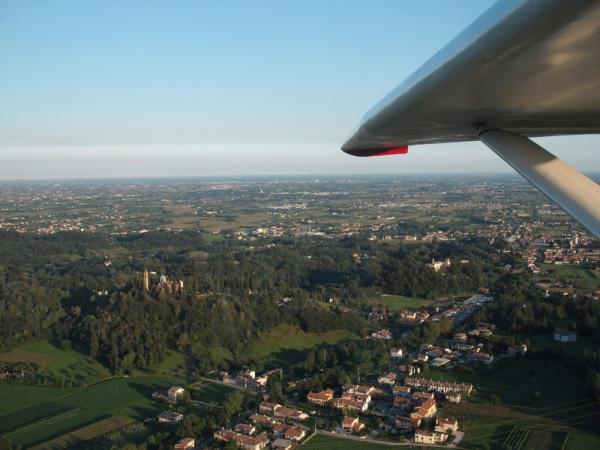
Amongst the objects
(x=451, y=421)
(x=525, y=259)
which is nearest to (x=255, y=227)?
(x=525, y=259)

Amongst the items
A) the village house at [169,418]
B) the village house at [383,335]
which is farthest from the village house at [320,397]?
the village house at [383,335]

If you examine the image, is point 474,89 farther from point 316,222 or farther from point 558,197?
point 316,222

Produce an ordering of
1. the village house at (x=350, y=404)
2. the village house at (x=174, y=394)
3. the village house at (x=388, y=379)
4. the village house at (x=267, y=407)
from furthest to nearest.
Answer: the village house at (x=388, y=379)
the village house at (x=174, y=394)
the village house at (x=267, y=407)
the village house at (x=350, y=404)

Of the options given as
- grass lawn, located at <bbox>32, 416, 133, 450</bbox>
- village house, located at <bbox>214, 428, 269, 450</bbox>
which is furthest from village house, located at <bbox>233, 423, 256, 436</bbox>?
grass lawn, located at <bbox>32, 416, 133, 450</bbox>

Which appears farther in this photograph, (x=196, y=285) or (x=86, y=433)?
(x=196, y=285)

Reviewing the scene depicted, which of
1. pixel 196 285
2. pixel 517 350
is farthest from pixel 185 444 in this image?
pixel 196 285

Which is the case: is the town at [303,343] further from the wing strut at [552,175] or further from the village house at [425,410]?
the wing strut at [552,175]

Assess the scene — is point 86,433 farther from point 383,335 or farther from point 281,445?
point 383,335
